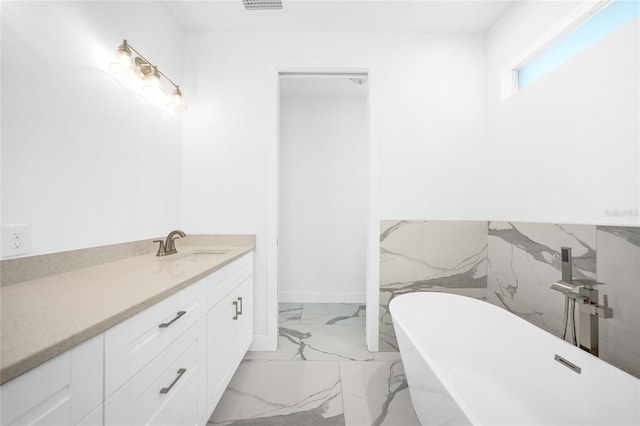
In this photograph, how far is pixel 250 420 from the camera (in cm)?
139

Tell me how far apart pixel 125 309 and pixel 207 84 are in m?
2.03

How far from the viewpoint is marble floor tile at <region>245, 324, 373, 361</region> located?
1992 millimetres

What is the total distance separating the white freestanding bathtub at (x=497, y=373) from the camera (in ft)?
3.13

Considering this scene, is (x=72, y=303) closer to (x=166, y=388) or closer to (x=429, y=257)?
(x=166, y=388)

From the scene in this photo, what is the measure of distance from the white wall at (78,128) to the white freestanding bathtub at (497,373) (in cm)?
174

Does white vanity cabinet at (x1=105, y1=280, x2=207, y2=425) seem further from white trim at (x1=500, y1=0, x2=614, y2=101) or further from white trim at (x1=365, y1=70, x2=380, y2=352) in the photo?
white trim at (x1=500, y1=0, x2=614, y2=101)

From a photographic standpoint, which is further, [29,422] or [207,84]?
[207,84]

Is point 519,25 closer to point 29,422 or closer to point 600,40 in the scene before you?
point 600,40

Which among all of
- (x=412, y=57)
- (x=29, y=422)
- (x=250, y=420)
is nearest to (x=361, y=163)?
(x=412, y=57)

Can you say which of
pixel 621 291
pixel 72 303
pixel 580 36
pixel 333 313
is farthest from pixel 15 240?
pixel 580 36

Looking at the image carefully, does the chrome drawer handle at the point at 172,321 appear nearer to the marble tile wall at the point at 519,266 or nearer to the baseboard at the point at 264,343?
the baseboard at the point at 264,343

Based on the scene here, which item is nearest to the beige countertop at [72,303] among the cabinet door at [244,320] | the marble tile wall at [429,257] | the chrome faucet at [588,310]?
the cabinet door at [244,320]

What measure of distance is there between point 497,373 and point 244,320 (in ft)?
5.37

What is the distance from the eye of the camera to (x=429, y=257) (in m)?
2.13
